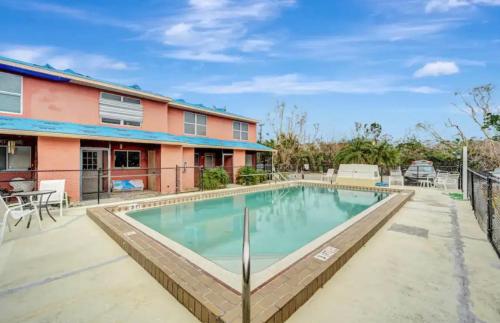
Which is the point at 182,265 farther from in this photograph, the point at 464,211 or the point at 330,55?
the point at 330,55

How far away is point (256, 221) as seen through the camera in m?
8.15

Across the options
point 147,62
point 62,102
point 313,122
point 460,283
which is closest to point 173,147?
point 62,102

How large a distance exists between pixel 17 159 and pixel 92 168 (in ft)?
8.55

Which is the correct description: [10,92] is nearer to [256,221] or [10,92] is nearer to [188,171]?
[188,171]

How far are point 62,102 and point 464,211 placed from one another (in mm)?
15636

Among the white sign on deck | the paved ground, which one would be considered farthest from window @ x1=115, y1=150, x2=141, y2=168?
the white sign on deck

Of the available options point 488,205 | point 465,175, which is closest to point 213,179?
point 488,205

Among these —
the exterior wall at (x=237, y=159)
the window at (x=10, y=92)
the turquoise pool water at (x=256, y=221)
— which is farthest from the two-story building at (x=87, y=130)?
the turquoise pool water at (x=256, y=221)

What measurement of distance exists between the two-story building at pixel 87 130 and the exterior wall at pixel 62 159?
0.09 ft

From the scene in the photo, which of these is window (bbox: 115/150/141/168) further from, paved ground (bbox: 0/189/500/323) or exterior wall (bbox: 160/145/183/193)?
paved ground (bbox: 0/189/500/323)

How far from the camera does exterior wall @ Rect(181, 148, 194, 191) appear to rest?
13.3 m

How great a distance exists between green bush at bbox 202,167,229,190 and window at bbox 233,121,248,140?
6.32m

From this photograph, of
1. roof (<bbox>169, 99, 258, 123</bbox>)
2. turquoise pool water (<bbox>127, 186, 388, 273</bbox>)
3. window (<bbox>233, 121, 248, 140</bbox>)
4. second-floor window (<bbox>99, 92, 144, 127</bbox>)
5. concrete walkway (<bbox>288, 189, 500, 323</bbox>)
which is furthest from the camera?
window (<bbox>233, 121, 248, 140</bbox>)

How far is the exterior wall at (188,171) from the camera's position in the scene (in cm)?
1334
